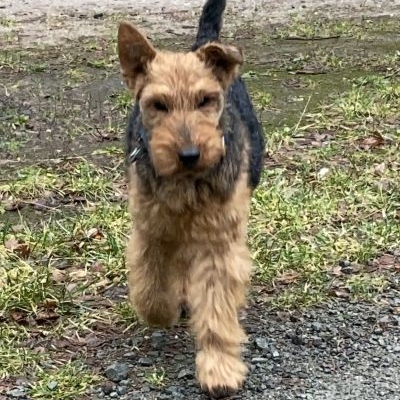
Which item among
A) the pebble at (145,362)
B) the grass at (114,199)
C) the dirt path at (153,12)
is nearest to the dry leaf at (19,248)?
the grass at (114,199)

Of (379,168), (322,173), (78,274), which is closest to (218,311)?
(78,274)

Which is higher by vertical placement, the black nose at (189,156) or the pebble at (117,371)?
the black nose at (189,156)

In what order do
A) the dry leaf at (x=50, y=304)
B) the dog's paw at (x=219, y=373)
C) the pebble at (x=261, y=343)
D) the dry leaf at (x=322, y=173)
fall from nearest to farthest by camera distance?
the dog's paw at (x=219, y=373)
the pebble at (x=261, y=343)
the dry leaf at (x=50, y=304)
the dry leaf at (x=322, y=173)

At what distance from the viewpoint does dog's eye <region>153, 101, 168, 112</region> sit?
399cm

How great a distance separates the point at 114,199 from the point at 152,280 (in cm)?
184

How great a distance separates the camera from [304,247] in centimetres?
543

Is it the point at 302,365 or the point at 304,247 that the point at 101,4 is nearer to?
the point at 304,247

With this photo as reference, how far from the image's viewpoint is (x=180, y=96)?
397cm

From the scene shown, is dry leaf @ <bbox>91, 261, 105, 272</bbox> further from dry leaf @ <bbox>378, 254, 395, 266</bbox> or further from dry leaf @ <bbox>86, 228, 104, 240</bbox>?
dry leaf @ <bbox>378, 254, 395, 266</bbox>

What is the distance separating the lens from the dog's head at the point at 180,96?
A: 152 inches

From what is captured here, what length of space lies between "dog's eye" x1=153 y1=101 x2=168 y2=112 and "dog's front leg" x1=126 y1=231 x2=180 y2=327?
2.36 feet

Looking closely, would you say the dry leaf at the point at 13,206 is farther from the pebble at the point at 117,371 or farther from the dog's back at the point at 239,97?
the pebble at the point at 117,371

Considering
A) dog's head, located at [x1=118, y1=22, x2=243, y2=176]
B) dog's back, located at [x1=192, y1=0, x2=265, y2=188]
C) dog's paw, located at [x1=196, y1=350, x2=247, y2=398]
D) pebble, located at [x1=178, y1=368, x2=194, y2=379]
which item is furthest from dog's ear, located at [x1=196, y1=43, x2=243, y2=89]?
pebble, located at [x1=178, y1=368, x2=194, y2=379]

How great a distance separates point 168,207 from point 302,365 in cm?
98
